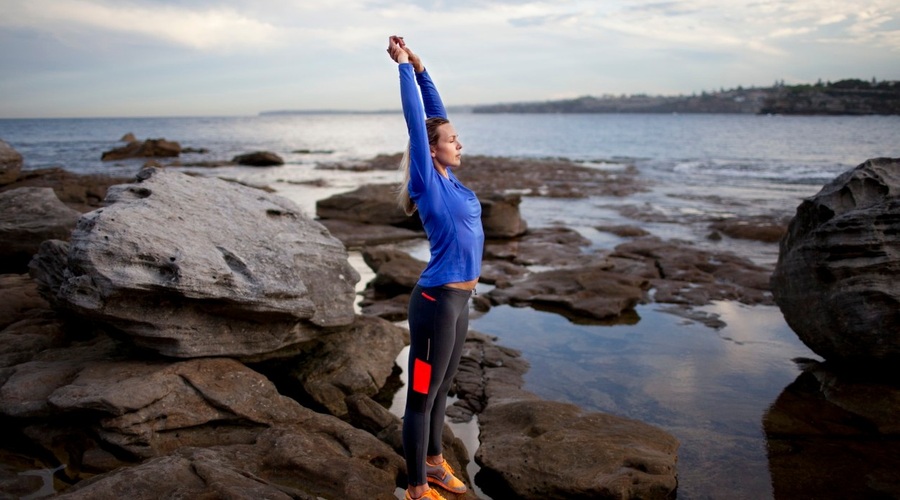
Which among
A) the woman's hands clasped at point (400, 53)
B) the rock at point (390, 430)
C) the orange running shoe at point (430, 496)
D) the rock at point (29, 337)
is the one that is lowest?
the rock at point (390, 430)

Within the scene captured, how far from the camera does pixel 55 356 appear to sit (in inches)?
229

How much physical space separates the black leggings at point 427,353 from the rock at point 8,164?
58.8ft

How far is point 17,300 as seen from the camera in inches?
287

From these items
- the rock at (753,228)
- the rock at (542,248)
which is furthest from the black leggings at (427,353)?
the rock at (753,228)

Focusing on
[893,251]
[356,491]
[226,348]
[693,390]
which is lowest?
[693,390]

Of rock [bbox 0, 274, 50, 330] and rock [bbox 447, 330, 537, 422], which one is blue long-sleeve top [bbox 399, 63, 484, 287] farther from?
rock [bbox 0, 274, 50, 330]

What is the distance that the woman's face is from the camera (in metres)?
4.06

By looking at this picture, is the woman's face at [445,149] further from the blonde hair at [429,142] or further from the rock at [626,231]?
the rock at [626,231]

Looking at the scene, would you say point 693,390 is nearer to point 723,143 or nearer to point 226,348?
point 226,348

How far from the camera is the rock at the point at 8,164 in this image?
57.7 feet

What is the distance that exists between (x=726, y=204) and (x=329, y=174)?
20.0m

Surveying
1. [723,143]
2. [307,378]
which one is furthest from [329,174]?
[723,143]

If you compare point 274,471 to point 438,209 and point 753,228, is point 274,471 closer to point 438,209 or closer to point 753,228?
point 438,209

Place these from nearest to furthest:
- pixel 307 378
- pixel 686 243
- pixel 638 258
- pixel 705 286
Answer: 1. pixel 307 378
2. pixel 705 286
3. pixel 638 258
4. pixel 686 243
